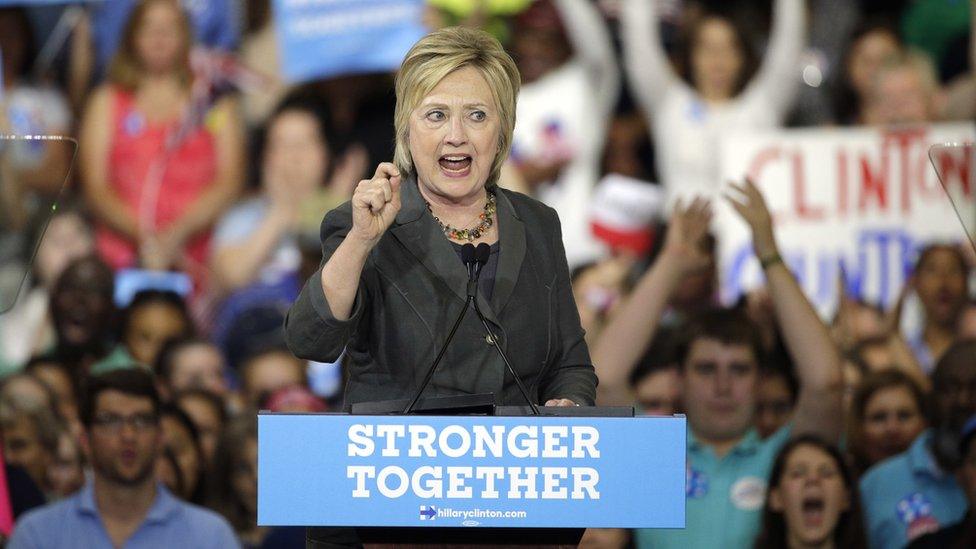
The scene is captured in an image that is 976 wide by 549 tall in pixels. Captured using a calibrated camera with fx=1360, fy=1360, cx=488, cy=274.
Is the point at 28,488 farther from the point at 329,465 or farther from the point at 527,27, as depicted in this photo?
the point at 329,465

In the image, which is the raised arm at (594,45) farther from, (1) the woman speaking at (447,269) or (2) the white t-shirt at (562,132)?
(1) the woman speaking at (447,269)

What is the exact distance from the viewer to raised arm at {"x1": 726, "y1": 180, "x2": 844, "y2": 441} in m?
4.36

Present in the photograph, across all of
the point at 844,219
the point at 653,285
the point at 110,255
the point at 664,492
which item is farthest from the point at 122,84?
the point at 664,492

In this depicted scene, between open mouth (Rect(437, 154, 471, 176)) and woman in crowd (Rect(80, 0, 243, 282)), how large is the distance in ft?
12.4

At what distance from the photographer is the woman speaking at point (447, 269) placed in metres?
2.18

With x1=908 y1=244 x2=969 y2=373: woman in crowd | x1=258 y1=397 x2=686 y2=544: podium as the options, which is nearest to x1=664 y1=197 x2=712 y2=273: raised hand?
x1=908 y1=244 x2=969 y2=373: woman in crowd

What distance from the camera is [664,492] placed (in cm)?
189

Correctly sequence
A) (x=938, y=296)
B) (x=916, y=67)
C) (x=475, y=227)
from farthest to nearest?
(x=916, y=67) < (x=938, y=296) < (x=475, y=227)

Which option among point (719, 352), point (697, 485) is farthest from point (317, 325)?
point (719, 352)

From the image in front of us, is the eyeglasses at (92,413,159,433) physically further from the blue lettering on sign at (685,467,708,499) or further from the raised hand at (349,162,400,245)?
the raised hand at (349,162,400,245)

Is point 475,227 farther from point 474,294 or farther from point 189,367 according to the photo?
point 189,367

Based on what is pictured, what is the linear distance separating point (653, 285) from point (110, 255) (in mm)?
2531

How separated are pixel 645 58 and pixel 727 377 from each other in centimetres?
177

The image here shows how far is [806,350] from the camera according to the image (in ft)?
14.4
